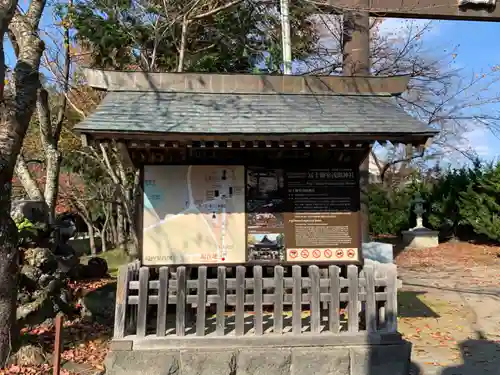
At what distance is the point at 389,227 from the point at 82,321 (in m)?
18.0

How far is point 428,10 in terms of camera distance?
10727 mm

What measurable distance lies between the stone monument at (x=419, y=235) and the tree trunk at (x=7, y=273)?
16837 mm

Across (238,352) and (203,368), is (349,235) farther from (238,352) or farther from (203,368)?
(203,368)

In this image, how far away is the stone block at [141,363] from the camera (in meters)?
5.05

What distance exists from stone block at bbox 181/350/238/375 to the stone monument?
50.7ft

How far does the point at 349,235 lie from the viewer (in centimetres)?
637

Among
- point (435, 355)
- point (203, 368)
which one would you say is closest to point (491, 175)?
point (435, 355)

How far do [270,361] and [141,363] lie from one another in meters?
1.45

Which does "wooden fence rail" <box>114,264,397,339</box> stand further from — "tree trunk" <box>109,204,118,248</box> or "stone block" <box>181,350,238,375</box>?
"tree trunk" <box>109,204,118,248</box>

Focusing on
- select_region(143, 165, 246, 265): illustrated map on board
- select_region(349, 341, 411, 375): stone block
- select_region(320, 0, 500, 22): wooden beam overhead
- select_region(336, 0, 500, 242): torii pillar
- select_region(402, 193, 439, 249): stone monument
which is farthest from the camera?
select_region(402, 193, 439, 249): stone monument

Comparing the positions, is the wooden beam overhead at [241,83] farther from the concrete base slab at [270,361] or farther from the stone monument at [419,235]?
the stone monument at [419,235]

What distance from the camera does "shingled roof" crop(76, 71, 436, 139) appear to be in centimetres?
574

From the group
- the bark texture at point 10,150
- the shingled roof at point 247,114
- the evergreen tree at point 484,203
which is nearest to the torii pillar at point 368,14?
the shingled roof at point 247,114

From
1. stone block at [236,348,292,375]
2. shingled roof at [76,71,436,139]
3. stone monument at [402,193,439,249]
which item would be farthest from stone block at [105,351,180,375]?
stone monument at [402,193,439,249]
